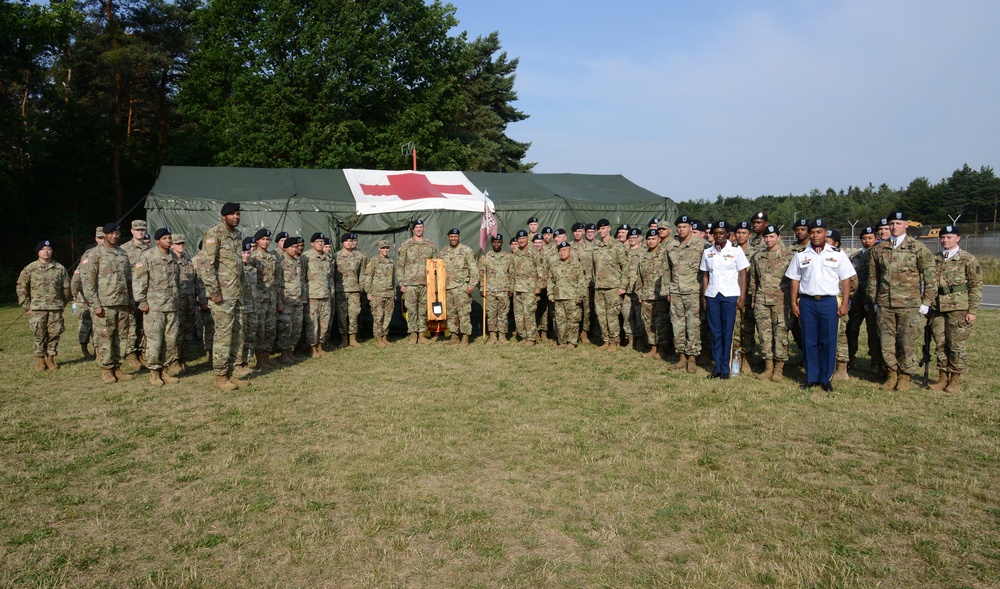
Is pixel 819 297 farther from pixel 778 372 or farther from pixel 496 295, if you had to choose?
pixel 496 295

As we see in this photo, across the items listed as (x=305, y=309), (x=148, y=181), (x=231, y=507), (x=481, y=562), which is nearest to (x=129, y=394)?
(x=305, y=309)

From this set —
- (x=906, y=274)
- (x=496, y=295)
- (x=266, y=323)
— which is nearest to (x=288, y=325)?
(x=266, y=323)

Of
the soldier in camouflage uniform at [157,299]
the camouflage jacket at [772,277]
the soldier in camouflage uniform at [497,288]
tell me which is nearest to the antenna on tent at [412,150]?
the soldier in camouflage uniform at [497,288]

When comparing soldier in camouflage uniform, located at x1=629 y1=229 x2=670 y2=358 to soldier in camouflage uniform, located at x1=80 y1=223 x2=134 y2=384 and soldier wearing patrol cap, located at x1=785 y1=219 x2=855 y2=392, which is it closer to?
soldier wearing patrol cap, located at x1=785 y1=219 x2=855 y2=392

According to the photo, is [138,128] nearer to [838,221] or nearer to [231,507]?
[231,507]

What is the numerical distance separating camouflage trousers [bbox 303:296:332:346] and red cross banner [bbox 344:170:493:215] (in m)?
2.67

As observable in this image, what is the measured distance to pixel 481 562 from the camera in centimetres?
341

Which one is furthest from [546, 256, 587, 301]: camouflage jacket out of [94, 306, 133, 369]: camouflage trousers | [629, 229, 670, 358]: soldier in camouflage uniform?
[94, 306, 133, 369]: camouflage trousers

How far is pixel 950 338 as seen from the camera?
7.04 meters

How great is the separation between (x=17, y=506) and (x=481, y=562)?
A: 3128 mm

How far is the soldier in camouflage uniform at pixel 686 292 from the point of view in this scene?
8.16m

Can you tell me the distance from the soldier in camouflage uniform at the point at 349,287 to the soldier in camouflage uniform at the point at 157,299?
119 inches

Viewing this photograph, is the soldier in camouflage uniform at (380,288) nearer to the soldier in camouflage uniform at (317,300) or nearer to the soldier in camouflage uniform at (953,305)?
the soldier in camouflage uniform at (317,300)

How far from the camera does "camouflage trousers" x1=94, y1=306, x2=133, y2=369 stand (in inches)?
309
